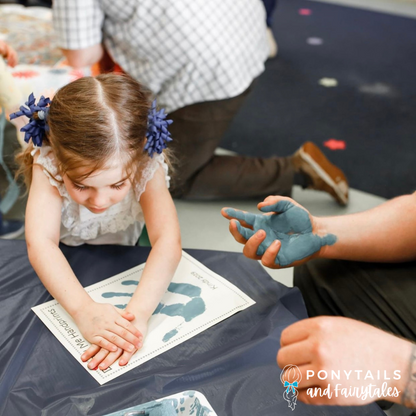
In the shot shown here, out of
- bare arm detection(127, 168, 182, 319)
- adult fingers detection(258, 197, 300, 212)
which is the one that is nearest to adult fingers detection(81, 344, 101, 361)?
bare arm detection(127, 168, 182, 319)

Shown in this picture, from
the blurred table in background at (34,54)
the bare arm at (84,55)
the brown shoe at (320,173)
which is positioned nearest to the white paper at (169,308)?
the blurred table in background at (34,54)

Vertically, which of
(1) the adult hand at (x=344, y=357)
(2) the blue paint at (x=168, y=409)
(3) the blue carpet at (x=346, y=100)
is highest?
(1) the adult hand at (x=344, y=357)

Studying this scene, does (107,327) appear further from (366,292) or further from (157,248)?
(366,292)

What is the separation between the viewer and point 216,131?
189 centimetres

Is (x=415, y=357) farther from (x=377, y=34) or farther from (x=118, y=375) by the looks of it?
(x=377, y=34)

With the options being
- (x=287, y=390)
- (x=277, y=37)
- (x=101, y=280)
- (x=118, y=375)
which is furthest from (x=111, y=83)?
(x=277, y=37)

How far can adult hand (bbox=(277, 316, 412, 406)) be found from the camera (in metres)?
0.67

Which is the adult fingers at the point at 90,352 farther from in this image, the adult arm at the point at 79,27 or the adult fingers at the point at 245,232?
the adult arm at the point at 79,27

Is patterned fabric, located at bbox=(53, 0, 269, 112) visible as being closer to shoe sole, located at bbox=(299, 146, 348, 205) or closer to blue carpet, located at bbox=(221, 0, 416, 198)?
shoe sole, located at bbox=(299, 146, 348, 205)

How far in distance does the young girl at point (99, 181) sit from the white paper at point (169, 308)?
0.06ft

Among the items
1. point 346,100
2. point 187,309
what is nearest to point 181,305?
point 187,309

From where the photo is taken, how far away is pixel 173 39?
1.65 meters

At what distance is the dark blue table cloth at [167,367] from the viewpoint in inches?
29.4

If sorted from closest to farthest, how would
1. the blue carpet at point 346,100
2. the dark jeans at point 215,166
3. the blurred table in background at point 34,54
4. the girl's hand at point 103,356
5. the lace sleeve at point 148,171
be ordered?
the girl's hand at point 103,356
the lace sleeve at point 148,171
the blurred table in background at point 34,54
the dark jeans at point 215,166
the blue carpet at point 346,100
